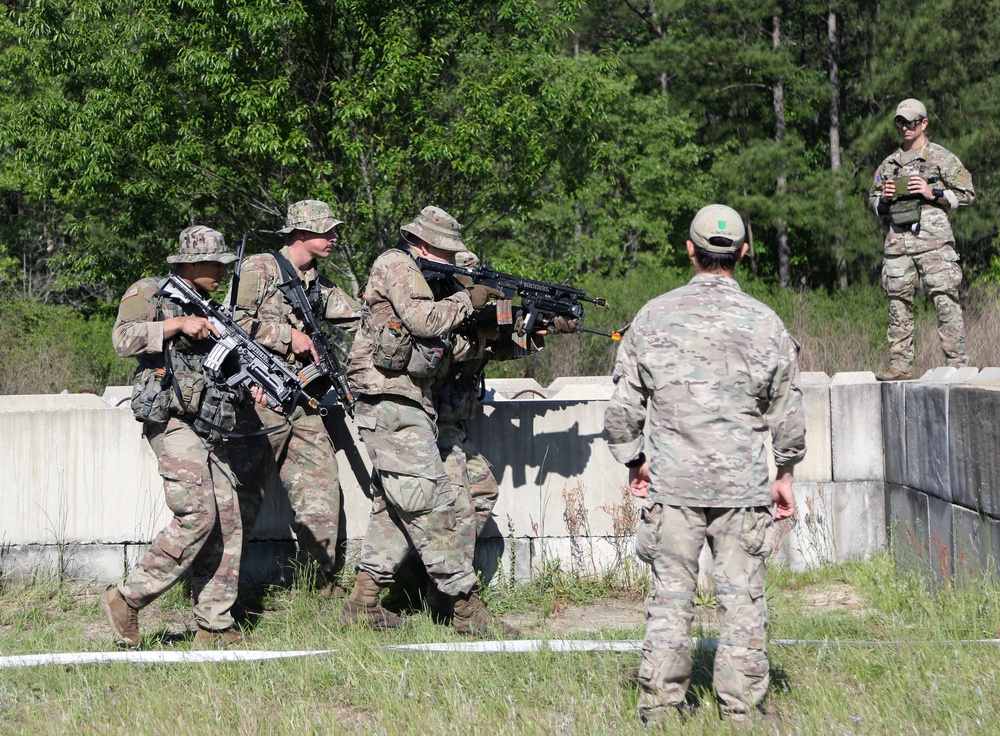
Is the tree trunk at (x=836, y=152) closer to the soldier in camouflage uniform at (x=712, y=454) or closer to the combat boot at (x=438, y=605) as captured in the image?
the combat boot at (x=438, y=605)

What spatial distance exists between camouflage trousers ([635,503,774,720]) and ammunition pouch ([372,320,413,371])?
6.24ft

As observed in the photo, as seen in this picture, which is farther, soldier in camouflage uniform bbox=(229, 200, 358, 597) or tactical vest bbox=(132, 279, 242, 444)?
soldier in camouflage uniform bbox=(229, 200, 358, 597)

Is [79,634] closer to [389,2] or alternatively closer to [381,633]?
[381,633]

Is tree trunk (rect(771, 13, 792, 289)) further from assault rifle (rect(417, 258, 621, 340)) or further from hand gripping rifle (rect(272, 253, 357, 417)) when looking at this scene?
hand gripping rifle (rect(272, 253, 357, 417))

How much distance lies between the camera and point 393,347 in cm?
525

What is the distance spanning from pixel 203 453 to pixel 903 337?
5006 mm

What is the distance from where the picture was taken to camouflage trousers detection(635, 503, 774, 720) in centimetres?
365

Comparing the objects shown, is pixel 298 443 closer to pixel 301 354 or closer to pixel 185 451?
pixel 301 354

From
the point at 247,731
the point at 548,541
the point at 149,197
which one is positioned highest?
the point at 149,197

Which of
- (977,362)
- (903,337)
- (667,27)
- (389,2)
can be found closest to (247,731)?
(903,337)

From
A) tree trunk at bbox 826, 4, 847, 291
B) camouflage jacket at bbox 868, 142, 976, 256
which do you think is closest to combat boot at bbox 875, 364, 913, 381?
camouflage jacket at bbox 868, 142, 976, 256

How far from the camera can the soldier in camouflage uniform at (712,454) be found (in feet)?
12.0

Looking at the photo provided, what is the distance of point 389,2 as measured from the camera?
35.4ft

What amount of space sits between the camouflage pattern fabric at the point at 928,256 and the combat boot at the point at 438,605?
12.2 feet
